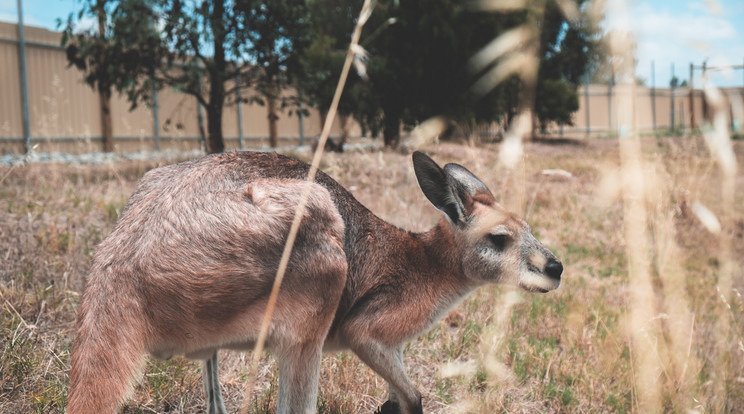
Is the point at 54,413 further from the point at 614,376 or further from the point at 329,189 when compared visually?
the point at 614,376

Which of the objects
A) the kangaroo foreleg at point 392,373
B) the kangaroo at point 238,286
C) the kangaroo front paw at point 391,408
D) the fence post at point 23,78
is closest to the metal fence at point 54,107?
the fence post at point 23,78

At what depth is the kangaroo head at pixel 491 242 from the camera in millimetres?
2754

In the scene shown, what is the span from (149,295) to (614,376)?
2.66 metres

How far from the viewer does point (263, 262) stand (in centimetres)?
206

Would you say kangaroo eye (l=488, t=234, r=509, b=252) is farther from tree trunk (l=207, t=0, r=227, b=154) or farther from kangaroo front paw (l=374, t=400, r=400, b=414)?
tree trunk (l=207, t=0, r=227, b=154)

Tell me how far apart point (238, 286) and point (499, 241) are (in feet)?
4.42

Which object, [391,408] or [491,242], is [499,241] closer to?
[491,242]

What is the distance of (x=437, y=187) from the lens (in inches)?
109

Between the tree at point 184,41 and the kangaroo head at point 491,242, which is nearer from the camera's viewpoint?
the kangaroo head at point 491,242

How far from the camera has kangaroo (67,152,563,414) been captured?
1.92 meters

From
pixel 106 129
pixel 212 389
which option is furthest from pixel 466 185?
pixel 106 129

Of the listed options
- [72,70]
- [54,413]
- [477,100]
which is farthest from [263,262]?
[72,70]

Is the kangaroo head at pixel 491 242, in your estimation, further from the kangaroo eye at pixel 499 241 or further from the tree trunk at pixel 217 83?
the tree trunk at pixel 217 83

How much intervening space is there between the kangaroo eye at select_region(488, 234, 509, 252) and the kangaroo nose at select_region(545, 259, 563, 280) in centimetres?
22
